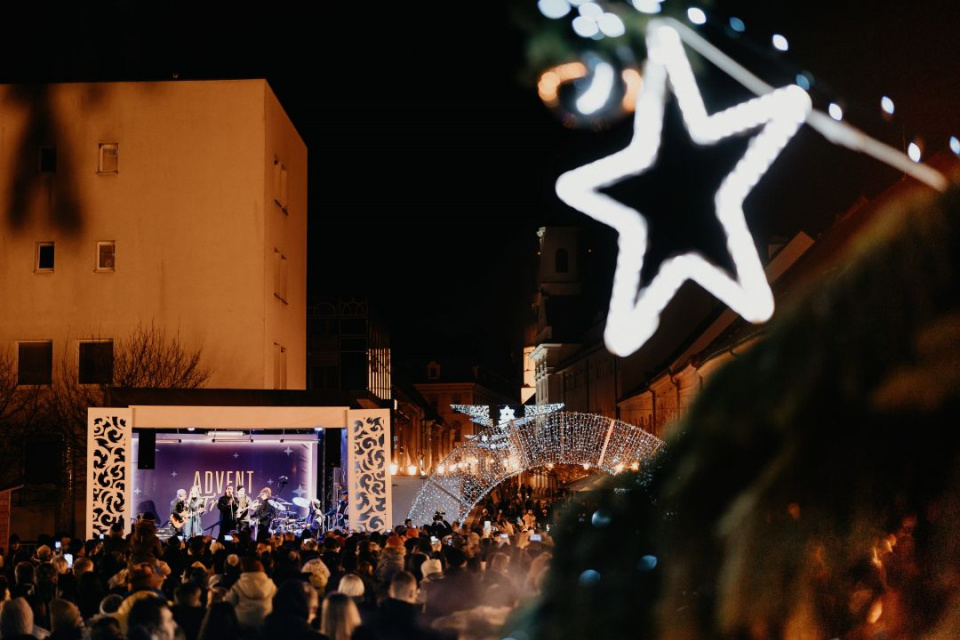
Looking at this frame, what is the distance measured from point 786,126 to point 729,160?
1074cm

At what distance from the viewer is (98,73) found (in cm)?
3838

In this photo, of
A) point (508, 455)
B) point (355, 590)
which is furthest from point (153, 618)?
point (508, 455)

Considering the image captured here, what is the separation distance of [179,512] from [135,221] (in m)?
13.6

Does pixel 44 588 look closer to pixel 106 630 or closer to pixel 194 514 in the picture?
pixel 106 630

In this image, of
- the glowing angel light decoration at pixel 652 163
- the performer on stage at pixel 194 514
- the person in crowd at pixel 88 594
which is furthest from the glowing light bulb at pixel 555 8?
the performer on stage at pixel 194 514

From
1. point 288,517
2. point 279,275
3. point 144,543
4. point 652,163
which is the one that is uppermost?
point 279,275

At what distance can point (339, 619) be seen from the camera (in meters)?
8.49

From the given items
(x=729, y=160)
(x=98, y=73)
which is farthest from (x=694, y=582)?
(x=98, y=73)

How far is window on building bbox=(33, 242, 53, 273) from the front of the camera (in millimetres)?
37069

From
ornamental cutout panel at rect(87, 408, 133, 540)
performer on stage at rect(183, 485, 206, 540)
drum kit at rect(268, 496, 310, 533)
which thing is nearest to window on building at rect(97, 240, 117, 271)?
performer on stage at rect(183, 485, 206, 540)

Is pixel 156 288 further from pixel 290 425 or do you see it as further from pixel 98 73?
pixel 290 425

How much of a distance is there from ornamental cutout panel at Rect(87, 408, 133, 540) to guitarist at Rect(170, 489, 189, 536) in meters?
1.40

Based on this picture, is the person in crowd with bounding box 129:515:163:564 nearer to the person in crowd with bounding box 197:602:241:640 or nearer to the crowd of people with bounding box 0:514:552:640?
the crowd of people with bounding box 0:514:552:640

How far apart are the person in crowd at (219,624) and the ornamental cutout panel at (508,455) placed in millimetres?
18710
